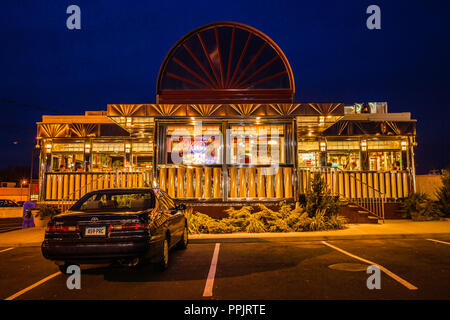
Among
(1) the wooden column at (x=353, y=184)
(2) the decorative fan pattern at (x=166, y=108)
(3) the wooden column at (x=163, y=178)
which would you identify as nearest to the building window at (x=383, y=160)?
(1) the wooden column at (x=353, y=184)

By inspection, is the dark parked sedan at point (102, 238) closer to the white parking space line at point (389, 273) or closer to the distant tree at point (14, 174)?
the white parking space line at point (389, 273)

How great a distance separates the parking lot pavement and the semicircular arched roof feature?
8.64m

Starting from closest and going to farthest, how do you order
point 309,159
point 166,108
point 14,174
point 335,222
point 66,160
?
point 335,222
point 166,108
point 66,160
point 309,159
point 14,174

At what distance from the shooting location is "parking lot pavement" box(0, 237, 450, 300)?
4.93 m

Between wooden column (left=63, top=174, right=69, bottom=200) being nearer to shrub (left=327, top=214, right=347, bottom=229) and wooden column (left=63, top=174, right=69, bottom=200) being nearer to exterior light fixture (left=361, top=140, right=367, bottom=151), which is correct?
shrub (left=327, top=214, right=347, bottom=229)

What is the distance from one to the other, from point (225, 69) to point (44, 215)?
10.4m

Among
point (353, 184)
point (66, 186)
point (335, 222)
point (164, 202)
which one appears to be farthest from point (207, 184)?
point (353, 184)

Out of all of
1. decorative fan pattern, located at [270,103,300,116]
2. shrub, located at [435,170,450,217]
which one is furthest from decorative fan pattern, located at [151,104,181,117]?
shrub, located at [435,170,450,217]

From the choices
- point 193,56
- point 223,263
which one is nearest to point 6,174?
point 193,56

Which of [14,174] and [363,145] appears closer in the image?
[363,145]

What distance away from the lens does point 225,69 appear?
15.6 meters

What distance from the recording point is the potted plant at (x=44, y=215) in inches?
542

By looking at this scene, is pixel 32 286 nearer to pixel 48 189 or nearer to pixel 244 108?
pixel 244 108
